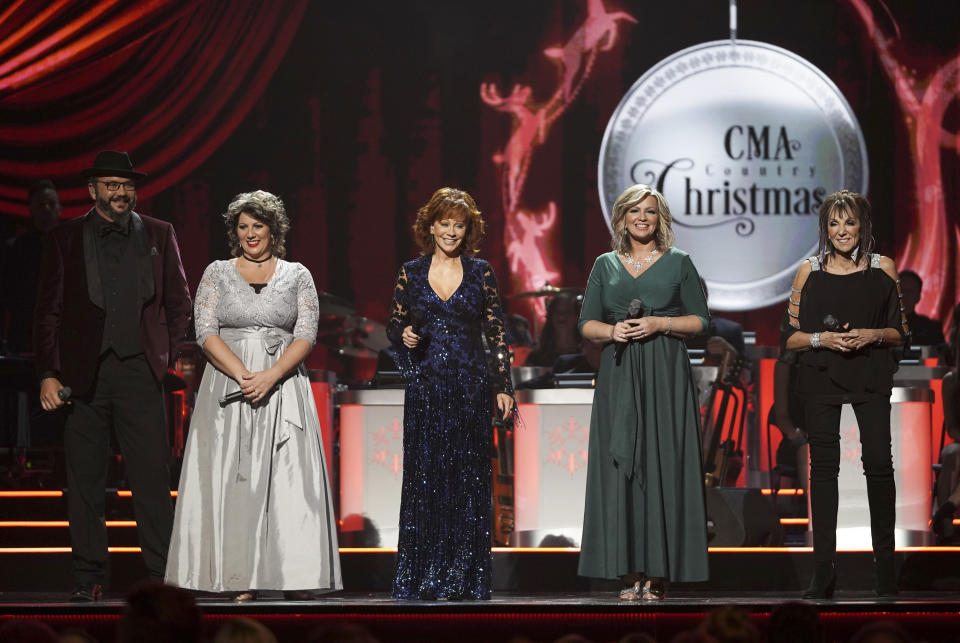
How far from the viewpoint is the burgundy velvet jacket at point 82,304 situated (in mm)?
4391

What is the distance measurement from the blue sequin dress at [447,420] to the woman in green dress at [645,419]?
13.8 inches

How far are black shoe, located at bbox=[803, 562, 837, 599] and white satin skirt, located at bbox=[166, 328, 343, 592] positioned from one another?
1.55 metres

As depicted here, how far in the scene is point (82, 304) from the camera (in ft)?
14.5

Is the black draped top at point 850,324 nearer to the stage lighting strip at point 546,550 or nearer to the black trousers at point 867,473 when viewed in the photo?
the black trousers at point 867,473

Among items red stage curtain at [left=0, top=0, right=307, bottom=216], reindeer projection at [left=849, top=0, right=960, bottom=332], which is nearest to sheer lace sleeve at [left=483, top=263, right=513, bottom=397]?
red stage curtain at [left=0, top=0, right=307, bottom=216]

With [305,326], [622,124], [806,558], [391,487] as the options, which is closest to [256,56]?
[622,124]

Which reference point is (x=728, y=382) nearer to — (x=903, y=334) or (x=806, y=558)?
(x=806, y=558)

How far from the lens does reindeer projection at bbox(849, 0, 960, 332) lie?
830 centimetres

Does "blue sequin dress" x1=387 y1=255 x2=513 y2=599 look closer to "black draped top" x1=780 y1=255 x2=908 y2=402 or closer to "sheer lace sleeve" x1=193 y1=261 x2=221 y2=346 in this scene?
"sheer lace sleeve" x1=193 y1=261 x2=221 y2=346

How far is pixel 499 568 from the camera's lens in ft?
16.9

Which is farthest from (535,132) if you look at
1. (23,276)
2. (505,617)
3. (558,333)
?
(505,617)

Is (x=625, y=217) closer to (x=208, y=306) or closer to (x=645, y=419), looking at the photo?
(x=645, y=419)

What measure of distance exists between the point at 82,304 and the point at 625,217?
1841mm

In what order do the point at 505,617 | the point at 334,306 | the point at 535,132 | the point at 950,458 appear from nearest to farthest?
the point at 505,617 < the point at 950,458 < the point at 334,306 < the point at 535,132
